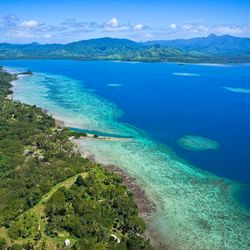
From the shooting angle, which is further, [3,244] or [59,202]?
[59,202]

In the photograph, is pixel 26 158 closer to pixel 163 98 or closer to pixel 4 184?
pixel 4 184

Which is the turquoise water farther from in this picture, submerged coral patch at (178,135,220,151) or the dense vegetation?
the dense vegetation

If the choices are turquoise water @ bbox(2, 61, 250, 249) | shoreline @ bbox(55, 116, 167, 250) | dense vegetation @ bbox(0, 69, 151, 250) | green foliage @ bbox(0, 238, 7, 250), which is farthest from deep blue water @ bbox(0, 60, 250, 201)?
green foliage @ bbox(0, 238, 7, 250)

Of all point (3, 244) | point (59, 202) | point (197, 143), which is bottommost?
point (197, 143)

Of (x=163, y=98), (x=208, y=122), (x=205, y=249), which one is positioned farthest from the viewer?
(x=163, y=98)

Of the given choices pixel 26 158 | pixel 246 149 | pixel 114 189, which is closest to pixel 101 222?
pixel 114 189

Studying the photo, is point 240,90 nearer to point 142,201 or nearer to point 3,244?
point 142,201

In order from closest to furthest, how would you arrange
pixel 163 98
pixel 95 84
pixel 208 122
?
1. pixel 208 122
2. pixel 163 98
3. pixel 95 84

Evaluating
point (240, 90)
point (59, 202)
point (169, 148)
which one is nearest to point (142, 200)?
point (59, 202)
